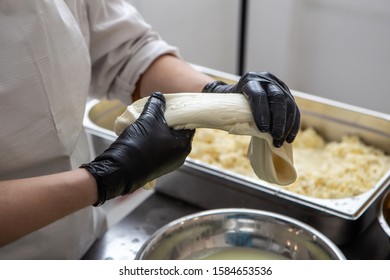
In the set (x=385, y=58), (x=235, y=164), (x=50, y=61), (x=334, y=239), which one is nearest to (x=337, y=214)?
(x=334, y=239)

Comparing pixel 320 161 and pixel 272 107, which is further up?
pixel 272 107

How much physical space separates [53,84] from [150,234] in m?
0.52

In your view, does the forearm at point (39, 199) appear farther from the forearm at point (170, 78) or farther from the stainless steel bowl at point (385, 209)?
the stainless steel bowl at point (385, 209)

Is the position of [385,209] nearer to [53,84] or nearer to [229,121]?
[229,121]

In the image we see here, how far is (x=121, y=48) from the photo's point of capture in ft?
4.73

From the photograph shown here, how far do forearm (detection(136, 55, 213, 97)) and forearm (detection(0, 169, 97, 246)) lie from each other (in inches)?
18.8

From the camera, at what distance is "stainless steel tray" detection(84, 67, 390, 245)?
4.32 feet

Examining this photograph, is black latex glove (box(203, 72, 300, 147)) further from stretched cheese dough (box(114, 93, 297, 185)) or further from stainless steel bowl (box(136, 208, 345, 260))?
stainless steel bowl (box(136, 208, 345, 260))

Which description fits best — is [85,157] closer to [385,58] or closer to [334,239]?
[334,239]

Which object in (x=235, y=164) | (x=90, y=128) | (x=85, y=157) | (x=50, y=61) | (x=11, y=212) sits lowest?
(x=235, y=164)

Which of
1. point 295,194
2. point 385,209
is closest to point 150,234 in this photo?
point 295,194

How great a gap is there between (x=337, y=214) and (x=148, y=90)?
0.62m

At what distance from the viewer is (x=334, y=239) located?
1327mm

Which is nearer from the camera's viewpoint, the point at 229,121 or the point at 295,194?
the point at 229,121
